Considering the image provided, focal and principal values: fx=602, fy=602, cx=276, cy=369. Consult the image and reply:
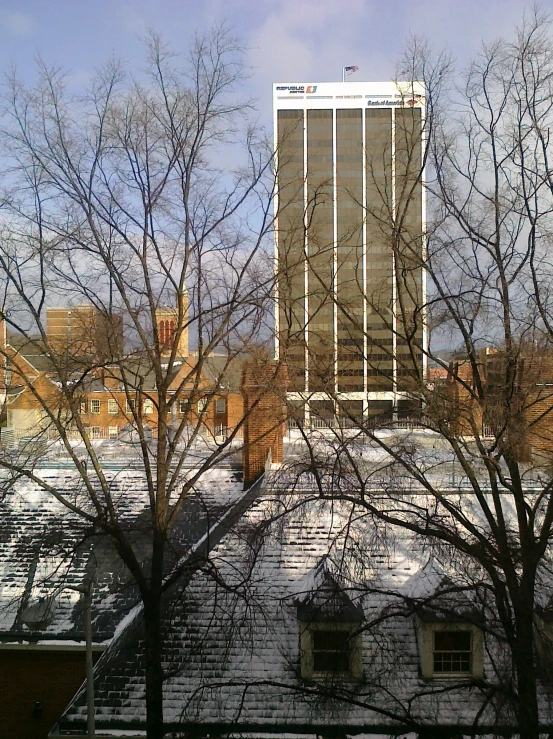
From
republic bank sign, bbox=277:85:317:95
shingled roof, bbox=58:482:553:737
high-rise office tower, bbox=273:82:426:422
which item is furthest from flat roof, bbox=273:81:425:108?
shingled roof, bbox=58:482:553:737

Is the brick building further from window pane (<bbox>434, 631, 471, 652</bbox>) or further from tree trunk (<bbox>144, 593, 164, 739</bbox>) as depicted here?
tree trunk (<bbox>144, 593, 164, 739</bbox>)

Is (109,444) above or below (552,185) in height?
below

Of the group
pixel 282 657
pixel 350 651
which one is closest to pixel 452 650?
pixel 350 651

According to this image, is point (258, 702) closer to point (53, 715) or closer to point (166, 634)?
point (166, 634)

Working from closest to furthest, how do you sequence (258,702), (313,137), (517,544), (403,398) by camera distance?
(517,544) < (258,702) < (403,398) < (313,137)

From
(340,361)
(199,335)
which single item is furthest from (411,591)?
(199,335)

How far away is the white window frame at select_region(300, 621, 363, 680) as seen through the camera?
8.18 meters

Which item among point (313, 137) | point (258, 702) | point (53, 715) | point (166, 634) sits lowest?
point (53, 715)

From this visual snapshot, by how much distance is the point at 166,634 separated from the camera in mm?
9289

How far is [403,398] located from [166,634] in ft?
16.9

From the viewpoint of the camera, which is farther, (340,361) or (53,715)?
(53,715)

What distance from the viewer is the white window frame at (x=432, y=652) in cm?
854

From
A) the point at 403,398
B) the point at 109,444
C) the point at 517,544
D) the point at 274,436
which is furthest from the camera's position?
the point at 109,444

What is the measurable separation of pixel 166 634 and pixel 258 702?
175 cm
